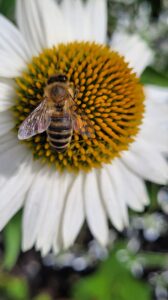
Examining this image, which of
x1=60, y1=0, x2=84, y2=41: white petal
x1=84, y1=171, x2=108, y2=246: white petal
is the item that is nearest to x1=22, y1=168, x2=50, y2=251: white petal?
x1=84, y1=171, x2=108, y2=246: white petal

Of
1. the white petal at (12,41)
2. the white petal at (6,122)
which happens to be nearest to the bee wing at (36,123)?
the white petal at (6,122)

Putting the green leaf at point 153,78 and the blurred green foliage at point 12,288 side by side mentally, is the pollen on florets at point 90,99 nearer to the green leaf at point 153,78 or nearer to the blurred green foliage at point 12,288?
the green leaf at point 153,78

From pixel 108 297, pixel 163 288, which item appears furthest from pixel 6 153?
pixel 163 288

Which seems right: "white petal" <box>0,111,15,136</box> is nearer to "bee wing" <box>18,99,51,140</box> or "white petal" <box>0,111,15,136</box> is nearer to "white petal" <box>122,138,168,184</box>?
"bee wing" <box>18,99,51,140</box>

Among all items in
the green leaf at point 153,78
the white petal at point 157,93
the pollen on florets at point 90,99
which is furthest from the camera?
the white petal at point 157,93

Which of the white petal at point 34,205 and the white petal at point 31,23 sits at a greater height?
the white petal at point 31,23

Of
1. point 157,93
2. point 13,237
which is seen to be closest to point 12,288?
Result: point 13,237
